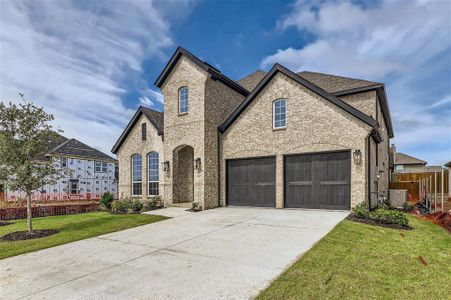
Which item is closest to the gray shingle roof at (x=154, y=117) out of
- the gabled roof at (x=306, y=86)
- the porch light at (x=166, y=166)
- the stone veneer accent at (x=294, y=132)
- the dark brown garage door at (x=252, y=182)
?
the porch light at (x=166, y=166)

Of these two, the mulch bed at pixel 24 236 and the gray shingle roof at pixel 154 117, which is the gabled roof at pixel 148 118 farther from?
the mulch bed at pixel 24 236

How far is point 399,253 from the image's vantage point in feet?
18.7

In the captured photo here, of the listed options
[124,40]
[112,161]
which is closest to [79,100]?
[124,40]

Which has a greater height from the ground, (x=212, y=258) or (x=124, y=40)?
(x=124, y=40)

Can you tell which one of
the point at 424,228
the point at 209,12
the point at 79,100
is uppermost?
the point at 209,12

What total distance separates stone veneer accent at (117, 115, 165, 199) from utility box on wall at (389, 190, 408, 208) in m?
13.7

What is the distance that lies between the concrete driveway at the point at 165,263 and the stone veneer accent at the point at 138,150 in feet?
27.3

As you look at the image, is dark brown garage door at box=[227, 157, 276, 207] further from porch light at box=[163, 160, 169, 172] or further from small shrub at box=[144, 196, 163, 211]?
small shrub at box=[144, 196, 163, 211]

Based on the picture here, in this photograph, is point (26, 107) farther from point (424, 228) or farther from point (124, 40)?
point (424, 228)

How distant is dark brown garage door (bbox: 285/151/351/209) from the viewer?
1109 centimetres

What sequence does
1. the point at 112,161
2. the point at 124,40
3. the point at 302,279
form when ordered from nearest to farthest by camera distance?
the point at 302,279 < the point at 124,40 < the point at 112,161

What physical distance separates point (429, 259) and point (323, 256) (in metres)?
2.41

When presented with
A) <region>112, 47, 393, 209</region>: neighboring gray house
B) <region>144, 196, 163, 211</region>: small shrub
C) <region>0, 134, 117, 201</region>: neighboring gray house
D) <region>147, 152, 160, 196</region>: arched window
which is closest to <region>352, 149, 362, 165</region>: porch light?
<region>112, 47, 393, 209</region>: neighboring gray house

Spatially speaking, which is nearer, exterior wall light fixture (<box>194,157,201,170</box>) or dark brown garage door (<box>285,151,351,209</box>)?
dark brown garage door (<box>285,151,351,209</box>)
